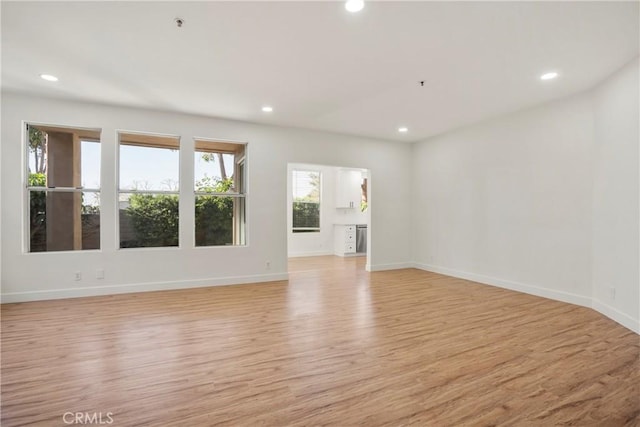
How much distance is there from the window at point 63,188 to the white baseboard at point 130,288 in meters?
0.61

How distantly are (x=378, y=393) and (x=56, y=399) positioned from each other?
2112 mm

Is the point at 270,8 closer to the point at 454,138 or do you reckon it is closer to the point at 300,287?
the point at 300,287

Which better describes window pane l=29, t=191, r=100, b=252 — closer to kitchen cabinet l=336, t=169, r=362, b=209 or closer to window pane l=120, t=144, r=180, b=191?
window pane l=120, t=144, r=180, b=191

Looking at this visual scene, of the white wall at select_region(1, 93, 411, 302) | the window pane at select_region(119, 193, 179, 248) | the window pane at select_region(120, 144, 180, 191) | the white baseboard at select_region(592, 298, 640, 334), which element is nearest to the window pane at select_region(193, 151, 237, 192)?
the white wall at select_region(1, 93, 411, 302)

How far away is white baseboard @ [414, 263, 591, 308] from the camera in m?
3.93

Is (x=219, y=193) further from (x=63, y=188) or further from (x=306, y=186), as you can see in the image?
(x=306, y=186)

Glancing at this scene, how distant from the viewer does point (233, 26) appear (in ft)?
8.21

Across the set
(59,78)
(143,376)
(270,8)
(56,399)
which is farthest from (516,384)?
(59,78)

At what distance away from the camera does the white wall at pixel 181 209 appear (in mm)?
4035

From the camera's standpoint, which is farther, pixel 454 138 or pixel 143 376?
pixel 454 138

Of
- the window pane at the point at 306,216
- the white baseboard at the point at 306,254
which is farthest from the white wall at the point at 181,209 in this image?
the window pane at the point at 306,216

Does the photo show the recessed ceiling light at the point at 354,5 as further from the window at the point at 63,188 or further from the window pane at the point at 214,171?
the window at the point at 63,188
